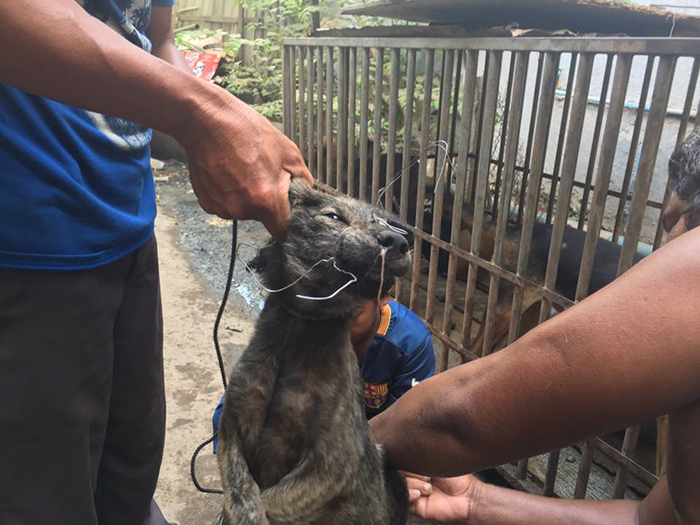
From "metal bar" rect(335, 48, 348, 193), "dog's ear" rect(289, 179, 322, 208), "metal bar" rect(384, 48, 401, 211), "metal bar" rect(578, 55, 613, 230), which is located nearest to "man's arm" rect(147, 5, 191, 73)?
"dog's ear" rect(289, 179, 322, 208)

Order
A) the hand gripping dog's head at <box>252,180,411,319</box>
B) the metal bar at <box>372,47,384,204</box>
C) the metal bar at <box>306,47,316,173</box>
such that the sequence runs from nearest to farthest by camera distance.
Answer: the hand gripping dog's head at <box>252,180,411,319</box> → the metal bar at <box>372,47,384,204</box> → the metal bar at <box>306,47,316,173</box>

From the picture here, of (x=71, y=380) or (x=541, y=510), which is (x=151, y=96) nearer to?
(x=71, y=380)

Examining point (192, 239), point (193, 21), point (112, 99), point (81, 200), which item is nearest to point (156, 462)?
point (81, 200)

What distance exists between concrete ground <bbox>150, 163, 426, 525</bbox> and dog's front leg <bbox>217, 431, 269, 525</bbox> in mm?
1434

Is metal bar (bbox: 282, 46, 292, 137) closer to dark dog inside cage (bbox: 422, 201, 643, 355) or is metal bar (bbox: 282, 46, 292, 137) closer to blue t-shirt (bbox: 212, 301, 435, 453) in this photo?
dark dog inside cage (bbox: 422, 201, 643, 355)

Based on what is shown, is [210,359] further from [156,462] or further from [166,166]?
[166,166]

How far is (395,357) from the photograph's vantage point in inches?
118

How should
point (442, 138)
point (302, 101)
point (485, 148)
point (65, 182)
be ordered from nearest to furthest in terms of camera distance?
point (65, 182) < point (485, 148) < point (442, 138) < point (302, 101)

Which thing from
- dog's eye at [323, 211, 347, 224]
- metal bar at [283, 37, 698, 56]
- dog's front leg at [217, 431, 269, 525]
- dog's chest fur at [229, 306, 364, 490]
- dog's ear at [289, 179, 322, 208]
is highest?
metal bar at [283, 37, 698, 56]

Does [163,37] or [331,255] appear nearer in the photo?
[331,255]

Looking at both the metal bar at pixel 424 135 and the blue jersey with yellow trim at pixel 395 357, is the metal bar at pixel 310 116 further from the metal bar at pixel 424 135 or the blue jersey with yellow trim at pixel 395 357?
the blue jersey with yellow trim at pixel 395 357

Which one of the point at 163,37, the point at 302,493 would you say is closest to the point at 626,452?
the point at 302,493

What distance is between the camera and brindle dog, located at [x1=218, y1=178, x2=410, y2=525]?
1813 millimetres

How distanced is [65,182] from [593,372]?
145 cm
